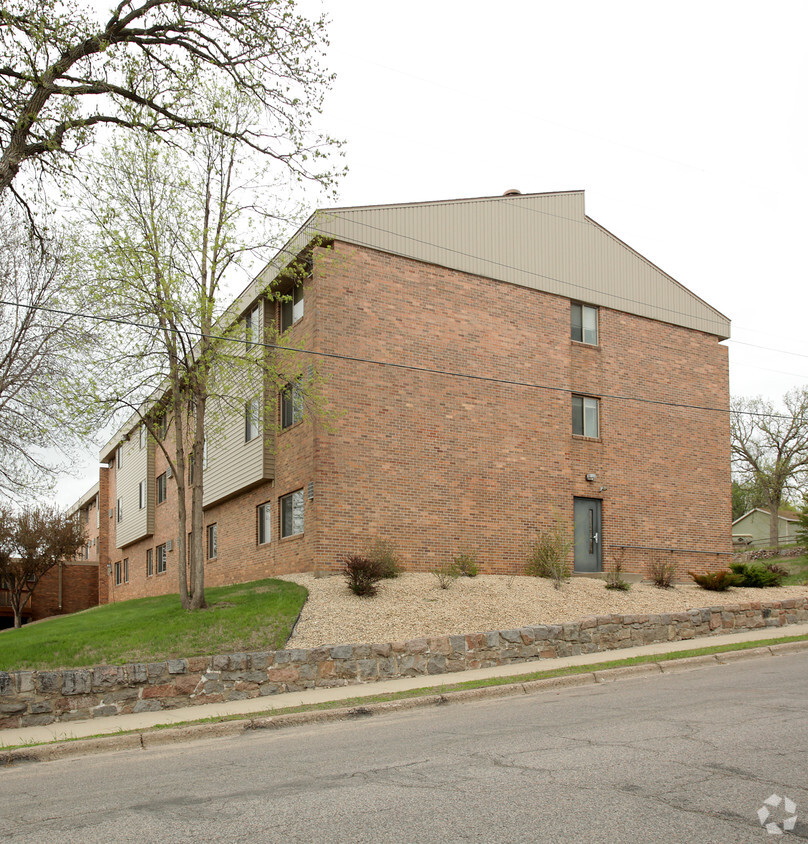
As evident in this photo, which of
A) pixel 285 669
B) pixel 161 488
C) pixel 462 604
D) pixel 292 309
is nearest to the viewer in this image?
pixel 285 669

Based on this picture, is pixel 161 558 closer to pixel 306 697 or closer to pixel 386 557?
pixel 386 557

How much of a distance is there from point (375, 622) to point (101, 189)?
1024cm

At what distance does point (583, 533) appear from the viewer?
79.0 ft

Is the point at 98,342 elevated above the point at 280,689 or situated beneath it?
elevated above

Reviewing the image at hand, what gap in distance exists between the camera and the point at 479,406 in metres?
22.7

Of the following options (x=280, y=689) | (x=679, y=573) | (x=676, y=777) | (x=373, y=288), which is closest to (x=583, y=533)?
(x=679, y=573)

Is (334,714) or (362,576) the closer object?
(334,714)

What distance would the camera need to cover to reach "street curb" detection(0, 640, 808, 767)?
10032mm

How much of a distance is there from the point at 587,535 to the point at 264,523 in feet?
29.1

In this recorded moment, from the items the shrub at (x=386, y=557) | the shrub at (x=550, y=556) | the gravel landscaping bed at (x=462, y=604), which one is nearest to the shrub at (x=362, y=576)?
the gravel landscaping bed at (x=462, y=604)

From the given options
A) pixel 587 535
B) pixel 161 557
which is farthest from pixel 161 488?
pixel 587 535

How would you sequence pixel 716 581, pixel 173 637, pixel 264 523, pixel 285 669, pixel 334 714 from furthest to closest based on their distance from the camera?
pixel 264 523, pixel 716 581, pixel 173 637, pixel 285 669, pixel 334 714

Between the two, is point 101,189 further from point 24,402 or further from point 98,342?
point 24,402

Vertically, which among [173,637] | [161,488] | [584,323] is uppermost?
[584,323]
